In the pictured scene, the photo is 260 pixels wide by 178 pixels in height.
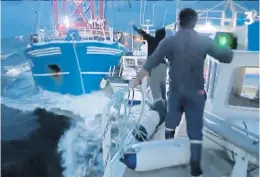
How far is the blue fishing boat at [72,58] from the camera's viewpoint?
1977 cm

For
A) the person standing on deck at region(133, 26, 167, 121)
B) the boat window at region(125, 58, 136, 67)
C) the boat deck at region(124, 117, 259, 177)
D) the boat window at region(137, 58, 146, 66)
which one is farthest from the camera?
the boat window at region(125, 58, 136, 67)

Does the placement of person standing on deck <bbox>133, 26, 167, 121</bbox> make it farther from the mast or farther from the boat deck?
the mast

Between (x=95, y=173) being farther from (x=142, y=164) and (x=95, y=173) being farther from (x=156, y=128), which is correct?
(x=142, y=164)

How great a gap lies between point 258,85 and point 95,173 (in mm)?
5447

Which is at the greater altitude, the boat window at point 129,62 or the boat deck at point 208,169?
the boat deck at point 208,169

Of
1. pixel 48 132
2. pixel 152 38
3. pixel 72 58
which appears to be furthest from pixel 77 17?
pixel 152 38

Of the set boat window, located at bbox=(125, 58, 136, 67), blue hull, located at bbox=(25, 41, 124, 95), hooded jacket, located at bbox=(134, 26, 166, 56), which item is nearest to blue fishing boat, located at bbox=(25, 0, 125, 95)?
blue hull, located at bbox=(25, 41, 124, 95)

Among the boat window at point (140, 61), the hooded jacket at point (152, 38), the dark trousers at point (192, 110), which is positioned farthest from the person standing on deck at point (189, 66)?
the boat window at point (140, 61)

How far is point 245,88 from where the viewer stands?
15.3 ft

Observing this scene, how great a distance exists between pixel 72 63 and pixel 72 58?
30 cm

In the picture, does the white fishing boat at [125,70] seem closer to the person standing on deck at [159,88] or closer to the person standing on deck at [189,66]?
the person standing on deck at [159,88]

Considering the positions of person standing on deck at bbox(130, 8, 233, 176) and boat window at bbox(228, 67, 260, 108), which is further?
boat window at bbox(228, 67, 260, 108)

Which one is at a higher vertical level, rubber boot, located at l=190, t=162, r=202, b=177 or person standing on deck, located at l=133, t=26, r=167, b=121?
person standing on deck, located at l=133, t=26, r=167, b=121

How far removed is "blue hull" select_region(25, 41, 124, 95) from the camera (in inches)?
778
